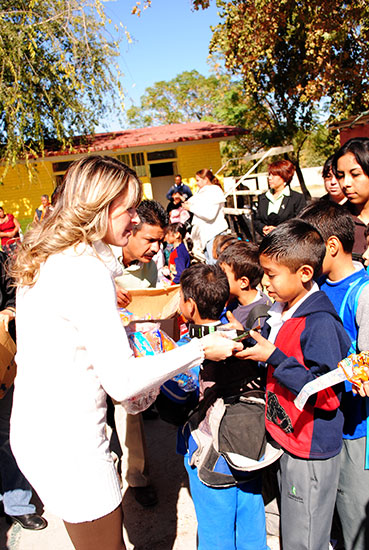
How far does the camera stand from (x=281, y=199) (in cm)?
545

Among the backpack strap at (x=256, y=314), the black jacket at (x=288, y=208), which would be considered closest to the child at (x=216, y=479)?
the backpack strap at (x=256, y=314)

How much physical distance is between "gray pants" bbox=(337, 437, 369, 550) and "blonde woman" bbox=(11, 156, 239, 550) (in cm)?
101

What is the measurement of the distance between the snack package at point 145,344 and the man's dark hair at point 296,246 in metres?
0.61

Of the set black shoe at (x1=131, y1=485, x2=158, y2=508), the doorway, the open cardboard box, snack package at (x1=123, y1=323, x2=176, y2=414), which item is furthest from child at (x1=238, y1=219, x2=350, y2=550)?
the doorway

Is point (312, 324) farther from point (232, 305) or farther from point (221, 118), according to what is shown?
A: point (221, 118)

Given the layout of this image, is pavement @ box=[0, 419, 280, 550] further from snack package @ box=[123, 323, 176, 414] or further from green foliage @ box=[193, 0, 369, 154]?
green foliage @ box=[193, 0, 369, 154]

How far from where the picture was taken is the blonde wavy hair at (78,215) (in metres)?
1.43

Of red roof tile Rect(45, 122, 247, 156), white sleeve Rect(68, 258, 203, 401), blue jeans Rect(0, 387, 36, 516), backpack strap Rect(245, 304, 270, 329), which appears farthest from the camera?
red roof tile Rect(45, 122, 247, 156)

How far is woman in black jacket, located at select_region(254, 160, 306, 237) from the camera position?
5.32 metres

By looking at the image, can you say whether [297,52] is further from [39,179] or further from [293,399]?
[293,399]

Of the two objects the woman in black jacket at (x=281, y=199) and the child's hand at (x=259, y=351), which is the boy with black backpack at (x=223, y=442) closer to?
the child's hand at (x=259, y=351)

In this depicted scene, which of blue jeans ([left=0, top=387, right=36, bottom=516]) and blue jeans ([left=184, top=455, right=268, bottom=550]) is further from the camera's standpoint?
blue jeans ([left=0, top=387, right=36, bottom=516])

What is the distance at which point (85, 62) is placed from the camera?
36.2 ft

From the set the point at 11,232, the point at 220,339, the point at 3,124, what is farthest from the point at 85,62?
the point at 220,339
